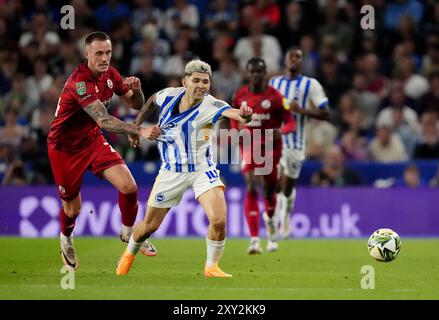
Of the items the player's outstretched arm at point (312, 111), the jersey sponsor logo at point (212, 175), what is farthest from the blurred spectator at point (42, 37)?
the jersey sponsor logo at point (212, 175)

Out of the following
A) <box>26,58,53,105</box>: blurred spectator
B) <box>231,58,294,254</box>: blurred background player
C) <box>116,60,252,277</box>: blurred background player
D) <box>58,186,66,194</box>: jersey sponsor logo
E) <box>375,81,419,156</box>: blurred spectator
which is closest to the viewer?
<box>116,60,252,277</box>: blurred background player

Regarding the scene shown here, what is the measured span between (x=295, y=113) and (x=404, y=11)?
22.7 feet

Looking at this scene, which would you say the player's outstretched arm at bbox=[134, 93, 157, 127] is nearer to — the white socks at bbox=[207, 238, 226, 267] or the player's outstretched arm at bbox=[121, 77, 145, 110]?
the player's outstretched arm at bbox=[121, 77, 145, 110]

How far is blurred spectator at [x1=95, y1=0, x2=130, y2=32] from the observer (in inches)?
865

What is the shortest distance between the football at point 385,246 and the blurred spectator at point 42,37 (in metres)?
11.1

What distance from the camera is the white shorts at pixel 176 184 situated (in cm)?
1052

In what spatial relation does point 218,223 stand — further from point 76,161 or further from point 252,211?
point 252,211

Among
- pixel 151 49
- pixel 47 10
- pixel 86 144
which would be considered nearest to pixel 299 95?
pixel 86 144

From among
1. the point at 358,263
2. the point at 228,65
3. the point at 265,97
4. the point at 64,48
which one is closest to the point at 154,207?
the point at 358,263

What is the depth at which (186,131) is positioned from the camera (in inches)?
416

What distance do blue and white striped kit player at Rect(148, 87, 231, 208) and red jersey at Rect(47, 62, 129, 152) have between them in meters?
0.92

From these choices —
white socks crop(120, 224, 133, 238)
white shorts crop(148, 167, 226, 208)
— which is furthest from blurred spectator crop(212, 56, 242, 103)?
white shorts crop(148, 167, 226, 208)

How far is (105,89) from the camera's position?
11266 mm

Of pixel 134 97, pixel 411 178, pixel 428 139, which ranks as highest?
pixel 428 139
